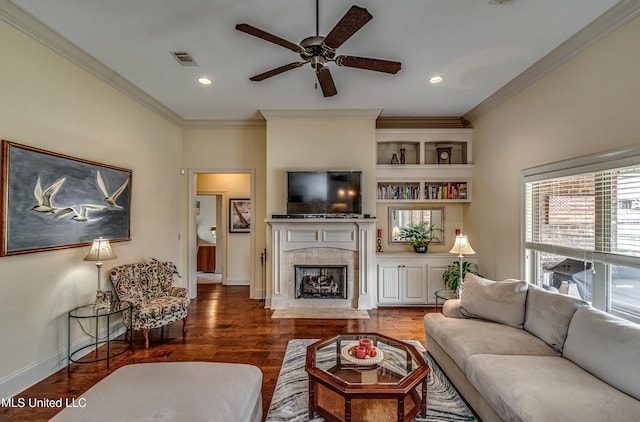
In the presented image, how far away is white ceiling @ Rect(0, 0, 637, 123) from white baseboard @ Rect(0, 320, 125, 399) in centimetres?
284

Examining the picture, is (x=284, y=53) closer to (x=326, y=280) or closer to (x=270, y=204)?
(x=270, y=204)

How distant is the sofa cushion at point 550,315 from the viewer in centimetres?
212

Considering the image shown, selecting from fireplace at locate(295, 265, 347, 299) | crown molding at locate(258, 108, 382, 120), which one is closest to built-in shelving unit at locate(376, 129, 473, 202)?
crown molding at locate(258, 108, 382, 120)

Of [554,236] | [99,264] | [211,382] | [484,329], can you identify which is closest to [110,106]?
[99,264]

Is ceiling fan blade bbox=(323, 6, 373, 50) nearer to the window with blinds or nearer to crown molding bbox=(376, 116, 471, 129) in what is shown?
the window with blinds

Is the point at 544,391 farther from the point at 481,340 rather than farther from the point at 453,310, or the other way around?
the point at 453,310

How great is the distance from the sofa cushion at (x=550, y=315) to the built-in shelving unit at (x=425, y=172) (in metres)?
2.38

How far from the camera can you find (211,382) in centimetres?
168

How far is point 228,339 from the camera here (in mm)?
3332

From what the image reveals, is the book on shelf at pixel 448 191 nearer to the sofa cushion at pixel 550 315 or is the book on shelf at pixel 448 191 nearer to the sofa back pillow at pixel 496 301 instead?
the sofa back pillow at pixel 496 301

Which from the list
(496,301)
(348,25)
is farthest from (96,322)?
(496,301)

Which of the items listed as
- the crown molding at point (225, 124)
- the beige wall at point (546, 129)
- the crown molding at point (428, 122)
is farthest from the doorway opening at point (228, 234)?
the beige wall at point (546, 129)

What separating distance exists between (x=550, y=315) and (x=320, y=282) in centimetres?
287

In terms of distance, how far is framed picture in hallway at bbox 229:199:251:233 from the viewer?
6102mm
